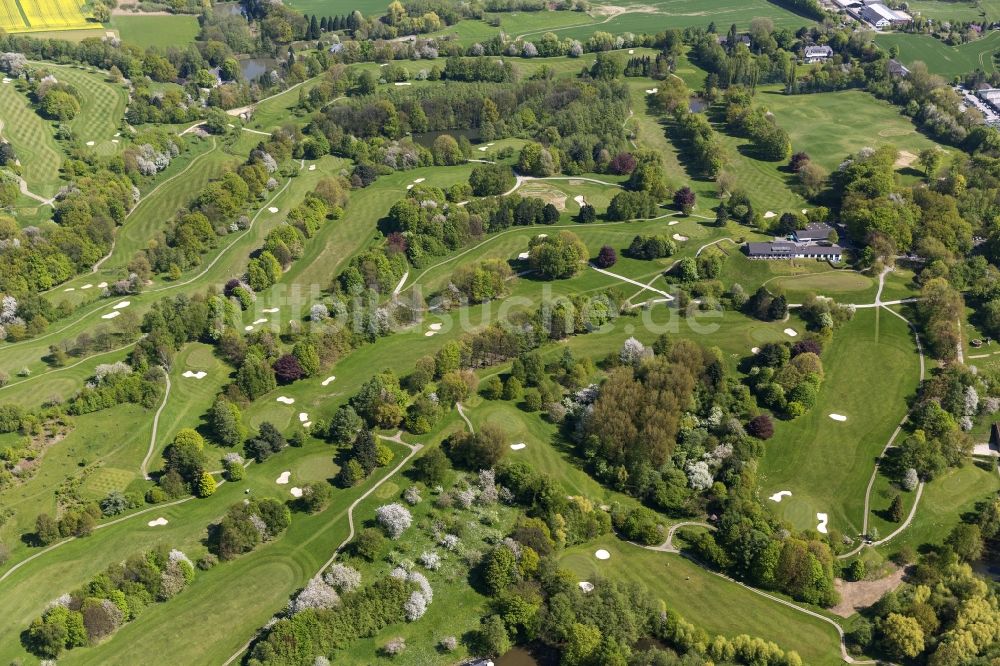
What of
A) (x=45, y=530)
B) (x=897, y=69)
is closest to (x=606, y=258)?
(x=45, y=530)

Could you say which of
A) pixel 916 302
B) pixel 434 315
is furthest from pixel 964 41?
pixel 434 315

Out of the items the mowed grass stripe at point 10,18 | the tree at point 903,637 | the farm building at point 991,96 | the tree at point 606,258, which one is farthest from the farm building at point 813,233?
the mowed grass stripe at point 10,18

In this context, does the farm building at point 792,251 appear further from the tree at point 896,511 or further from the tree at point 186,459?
the tree at point 186,459

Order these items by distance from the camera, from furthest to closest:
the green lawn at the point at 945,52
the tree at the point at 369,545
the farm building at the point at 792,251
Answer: the green lawn at the point at 945,52 → the farm building at the point at 792,251 → the tree at the point at 369,545

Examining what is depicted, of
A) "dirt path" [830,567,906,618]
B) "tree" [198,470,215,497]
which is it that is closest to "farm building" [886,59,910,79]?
"dirt path" [830,567,906,618]

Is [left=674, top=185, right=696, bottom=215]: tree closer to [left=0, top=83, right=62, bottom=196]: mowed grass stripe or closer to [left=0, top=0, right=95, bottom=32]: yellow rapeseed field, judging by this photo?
[left=0, top=83, right=62, bottom=196]: mowed grass stripe

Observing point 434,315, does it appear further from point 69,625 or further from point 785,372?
point 69,625
